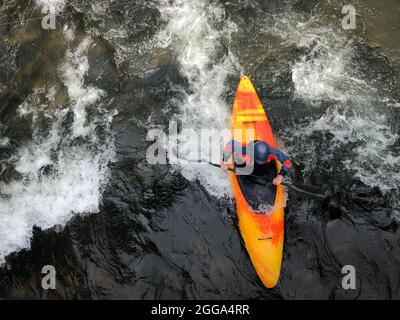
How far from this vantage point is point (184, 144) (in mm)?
7078

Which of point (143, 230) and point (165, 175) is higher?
point (165, 175)

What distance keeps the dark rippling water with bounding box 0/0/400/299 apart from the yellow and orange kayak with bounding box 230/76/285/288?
0.16m

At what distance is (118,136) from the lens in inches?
280

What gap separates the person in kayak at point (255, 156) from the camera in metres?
6.00

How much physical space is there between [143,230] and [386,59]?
5001mm

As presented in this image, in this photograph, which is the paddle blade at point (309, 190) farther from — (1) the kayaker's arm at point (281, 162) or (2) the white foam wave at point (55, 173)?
(2) the white foam wave at point (55, 173)

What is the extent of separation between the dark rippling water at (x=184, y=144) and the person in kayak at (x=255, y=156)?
0.51 meters

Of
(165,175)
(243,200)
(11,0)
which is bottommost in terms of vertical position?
(243,200)

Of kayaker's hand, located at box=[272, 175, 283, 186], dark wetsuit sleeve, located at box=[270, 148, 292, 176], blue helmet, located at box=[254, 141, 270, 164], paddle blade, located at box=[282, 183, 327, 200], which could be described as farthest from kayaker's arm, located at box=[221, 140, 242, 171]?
paddle blade, located at box=[282, 183, 327, 200]

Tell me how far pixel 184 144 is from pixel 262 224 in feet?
6.37

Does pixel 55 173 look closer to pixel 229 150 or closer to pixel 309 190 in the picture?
pixel 229 150

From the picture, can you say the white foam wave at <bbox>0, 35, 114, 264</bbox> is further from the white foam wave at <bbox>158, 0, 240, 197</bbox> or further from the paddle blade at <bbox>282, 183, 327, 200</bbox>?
the paddle blade at <bbox>282, 183, 327, 200</bbox>
